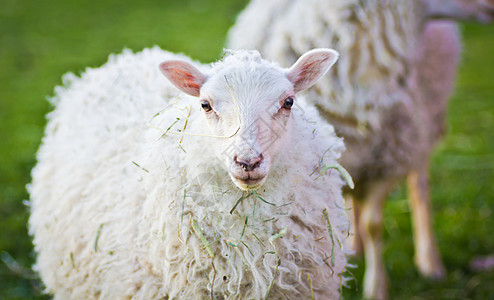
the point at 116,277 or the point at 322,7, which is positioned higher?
the point at 322,7

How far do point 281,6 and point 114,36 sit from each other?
7.61 meters

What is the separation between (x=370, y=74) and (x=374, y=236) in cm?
129

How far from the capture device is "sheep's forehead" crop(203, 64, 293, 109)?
6.04ft

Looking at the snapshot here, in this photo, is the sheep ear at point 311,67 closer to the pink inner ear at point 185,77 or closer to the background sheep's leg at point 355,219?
the pink inner ear at point 185,77

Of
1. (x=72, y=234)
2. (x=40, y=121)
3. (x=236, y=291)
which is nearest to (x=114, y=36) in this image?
(x=40, y=121)

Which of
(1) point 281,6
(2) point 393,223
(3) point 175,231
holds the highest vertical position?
(1) point 281,6

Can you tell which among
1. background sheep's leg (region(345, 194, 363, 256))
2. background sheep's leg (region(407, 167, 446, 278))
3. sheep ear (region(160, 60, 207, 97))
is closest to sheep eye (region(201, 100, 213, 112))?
sheep ear (region(160, 60, 207, 97))

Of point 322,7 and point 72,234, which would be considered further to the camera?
point 322,7

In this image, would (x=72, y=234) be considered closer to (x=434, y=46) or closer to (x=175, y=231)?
(x=175, y=231)

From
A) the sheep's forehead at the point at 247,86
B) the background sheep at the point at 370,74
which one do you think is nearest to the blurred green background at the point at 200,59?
the background sheep at the point at 370,74

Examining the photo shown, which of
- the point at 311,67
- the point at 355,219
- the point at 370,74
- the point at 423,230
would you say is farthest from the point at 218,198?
the point at 423,230

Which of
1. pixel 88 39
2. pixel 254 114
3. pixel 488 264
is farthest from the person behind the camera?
pixel 88 39

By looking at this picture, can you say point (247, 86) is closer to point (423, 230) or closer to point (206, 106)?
point (206, 106)

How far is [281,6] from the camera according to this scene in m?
3.29
